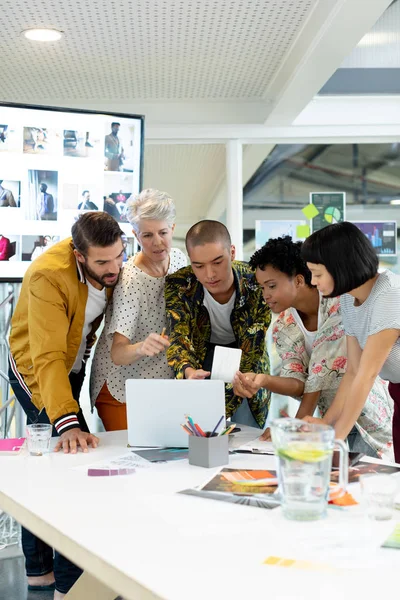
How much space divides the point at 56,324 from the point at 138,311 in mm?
309

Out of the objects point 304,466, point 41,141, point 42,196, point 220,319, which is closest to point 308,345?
point 220,319

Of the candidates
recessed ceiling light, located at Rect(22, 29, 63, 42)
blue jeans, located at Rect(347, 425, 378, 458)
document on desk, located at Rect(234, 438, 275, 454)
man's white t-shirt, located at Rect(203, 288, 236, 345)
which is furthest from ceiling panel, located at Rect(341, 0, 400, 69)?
document on desk, located at Rect(234, 438, 275, 454)

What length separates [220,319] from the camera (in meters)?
2.59

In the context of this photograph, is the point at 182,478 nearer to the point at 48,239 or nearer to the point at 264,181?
the point at 48,239

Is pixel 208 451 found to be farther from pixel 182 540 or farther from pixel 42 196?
pixel 42 196

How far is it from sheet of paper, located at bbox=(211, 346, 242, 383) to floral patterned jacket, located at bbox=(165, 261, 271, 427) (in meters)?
0.38

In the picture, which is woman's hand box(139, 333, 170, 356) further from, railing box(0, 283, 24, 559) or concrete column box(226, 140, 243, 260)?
concrete column box(226, 140, 243, 260)

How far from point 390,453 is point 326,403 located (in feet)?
0.91

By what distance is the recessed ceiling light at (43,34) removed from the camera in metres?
3.15

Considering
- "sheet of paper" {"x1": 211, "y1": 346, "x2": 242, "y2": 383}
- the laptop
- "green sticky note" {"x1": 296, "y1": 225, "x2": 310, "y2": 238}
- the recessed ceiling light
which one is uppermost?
the recessed ceiling light

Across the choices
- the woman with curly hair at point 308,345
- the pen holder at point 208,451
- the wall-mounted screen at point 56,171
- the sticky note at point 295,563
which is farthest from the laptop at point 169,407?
the wall-mounted screen at point 56,171

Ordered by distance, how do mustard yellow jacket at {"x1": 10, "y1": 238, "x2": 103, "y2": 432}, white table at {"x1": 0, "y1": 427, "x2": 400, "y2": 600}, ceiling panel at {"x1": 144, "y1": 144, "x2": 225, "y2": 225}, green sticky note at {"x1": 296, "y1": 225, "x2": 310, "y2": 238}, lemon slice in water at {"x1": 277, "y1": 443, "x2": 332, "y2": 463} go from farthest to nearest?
ceiling panel at {"x1": 144, "y1": 144, "x2": 225, "y2": 225}, green sticky note at {"x1": 296, "y1": 225, "x2": 310, "y2": 238}, mustard yellow jacket at {"x1": 10, "y1": 238, "x2": 103, "y2": 432}, lemon slice in water at {"x1": 277, "y1": 443, "x2": 332, "y2": 463}, white table at {"x1": 0, "y1": 427, "x2": 400, "y2": 600}

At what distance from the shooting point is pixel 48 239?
11.0 ft

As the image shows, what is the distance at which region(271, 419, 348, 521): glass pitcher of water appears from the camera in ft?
4.30
